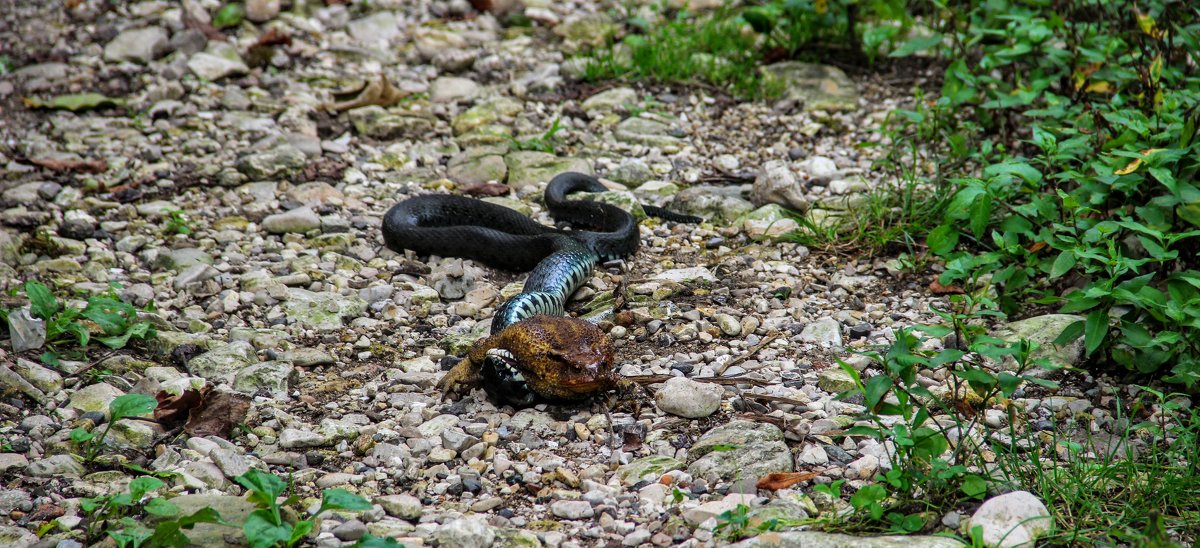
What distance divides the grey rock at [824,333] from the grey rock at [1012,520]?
147cm

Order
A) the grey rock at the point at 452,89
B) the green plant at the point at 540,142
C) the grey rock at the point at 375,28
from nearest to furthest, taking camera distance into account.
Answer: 1. the green plant at the point at 540,142
2. the grey rock at the point at 452,89
3. the grey rock at the point at 375,28

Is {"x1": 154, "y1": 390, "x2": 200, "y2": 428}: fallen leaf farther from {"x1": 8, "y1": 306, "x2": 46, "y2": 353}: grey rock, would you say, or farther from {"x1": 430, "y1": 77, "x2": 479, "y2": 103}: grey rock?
{"x1": 430, "y1": 77, "x2": 479, "y2": 103}: grey rock

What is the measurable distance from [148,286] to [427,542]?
2.82 metres

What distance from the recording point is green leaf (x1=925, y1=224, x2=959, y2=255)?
507 centimetres

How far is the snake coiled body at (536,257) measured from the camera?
4.08 m

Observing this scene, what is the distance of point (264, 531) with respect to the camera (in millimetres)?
3057

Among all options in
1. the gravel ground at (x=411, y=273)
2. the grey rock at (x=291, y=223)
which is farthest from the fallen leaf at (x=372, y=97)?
the grey rock at (x=291, y=223)

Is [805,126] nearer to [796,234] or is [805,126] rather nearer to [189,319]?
[796,234]

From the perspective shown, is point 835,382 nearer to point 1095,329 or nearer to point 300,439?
point 1095,329

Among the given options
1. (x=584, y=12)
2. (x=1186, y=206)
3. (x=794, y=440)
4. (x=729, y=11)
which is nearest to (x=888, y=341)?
(x=794, y=440)

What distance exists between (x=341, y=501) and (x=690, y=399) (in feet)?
5.01

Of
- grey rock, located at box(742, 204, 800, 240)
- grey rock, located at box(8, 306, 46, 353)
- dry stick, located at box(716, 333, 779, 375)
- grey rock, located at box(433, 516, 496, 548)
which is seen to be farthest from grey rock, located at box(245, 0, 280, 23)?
grey rock, located at box(433, 516, 496, 548)

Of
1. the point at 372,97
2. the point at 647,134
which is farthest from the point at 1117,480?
the point at 372,97

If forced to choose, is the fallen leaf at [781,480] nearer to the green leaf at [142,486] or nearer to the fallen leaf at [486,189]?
the green leaf at [142,486]
